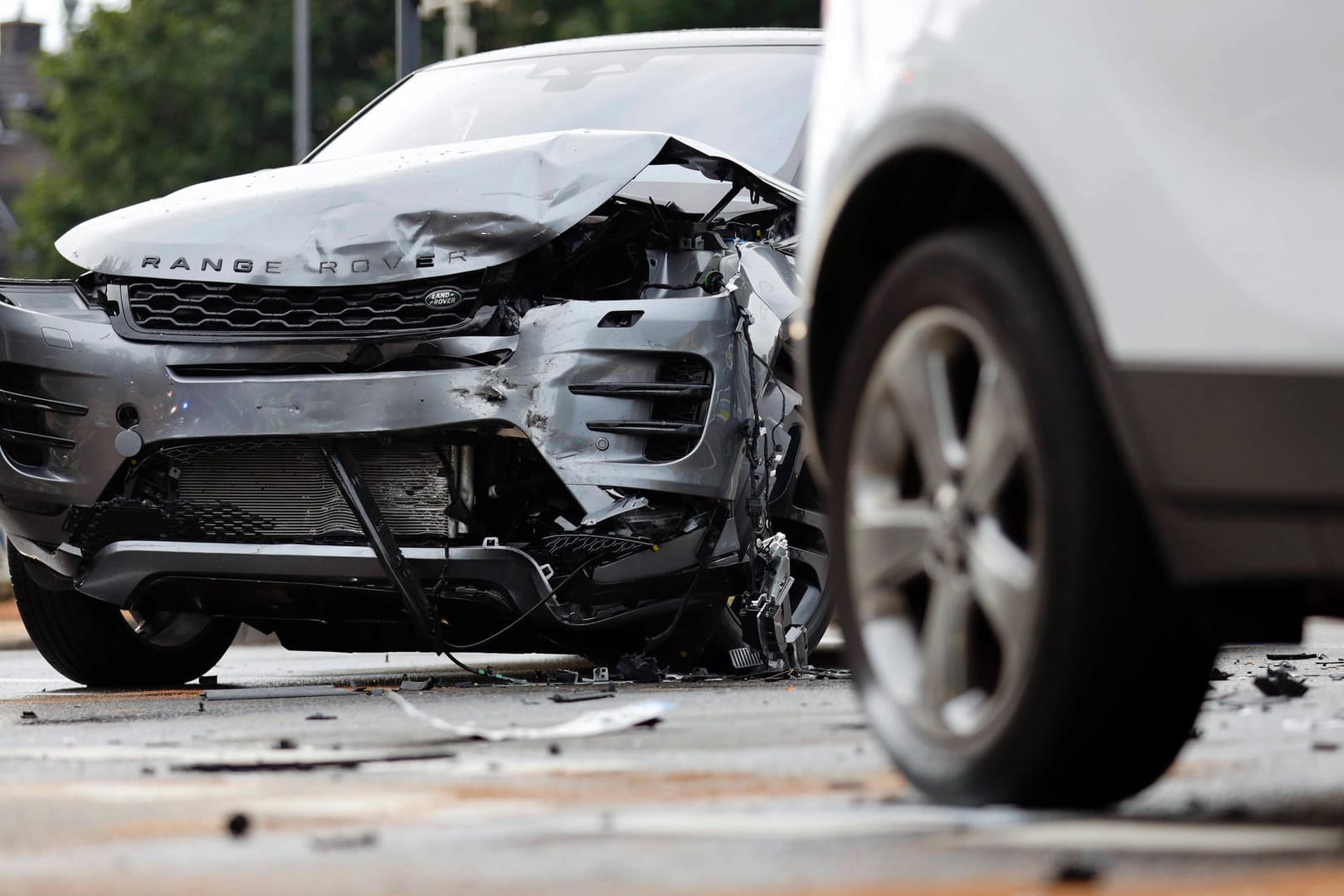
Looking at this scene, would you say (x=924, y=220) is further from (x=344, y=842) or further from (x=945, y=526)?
(x=344, y=842)

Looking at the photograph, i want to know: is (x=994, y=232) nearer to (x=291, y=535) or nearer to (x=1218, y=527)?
(x=1218, y=527)

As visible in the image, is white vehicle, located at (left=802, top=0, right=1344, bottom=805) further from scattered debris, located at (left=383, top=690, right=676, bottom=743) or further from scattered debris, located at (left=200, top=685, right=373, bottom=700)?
scattered debris, located at (left=200, top=685, right=373, bottom=700)

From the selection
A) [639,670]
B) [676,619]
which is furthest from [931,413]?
[639,670]

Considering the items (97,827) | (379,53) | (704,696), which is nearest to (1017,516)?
(97,827)

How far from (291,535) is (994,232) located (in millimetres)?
3136

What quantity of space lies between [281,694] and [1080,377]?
387 centimetres

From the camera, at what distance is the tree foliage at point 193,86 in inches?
1559

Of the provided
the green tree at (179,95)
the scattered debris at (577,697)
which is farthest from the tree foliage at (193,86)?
the scattered debris at (577,697)

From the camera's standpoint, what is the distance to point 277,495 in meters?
6.43

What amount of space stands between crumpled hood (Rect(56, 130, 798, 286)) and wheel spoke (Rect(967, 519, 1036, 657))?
A: 286 centimetres

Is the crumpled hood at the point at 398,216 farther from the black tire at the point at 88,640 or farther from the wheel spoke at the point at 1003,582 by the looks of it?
the wheel spoke at the point at 1003,582

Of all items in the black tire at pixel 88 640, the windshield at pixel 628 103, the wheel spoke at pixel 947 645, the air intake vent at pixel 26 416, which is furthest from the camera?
the windshield at pixel 628 103

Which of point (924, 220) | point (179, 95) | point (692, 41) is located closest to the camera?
point (924, 220)

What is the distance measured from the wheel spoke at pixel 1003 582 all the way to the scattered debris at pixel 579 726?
1.62 metres
